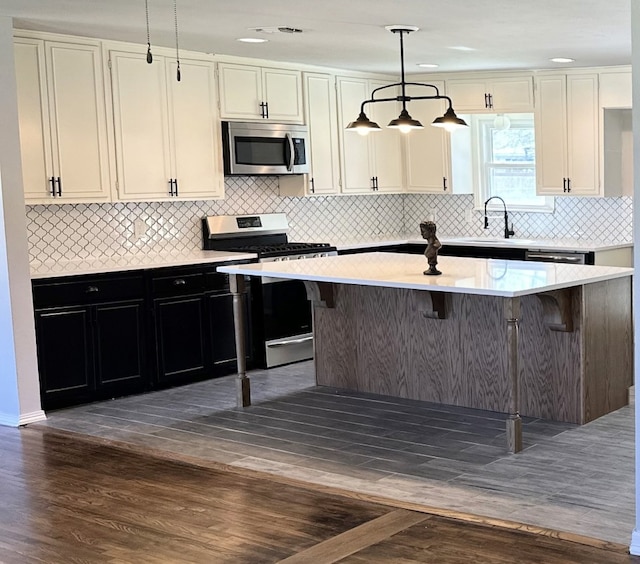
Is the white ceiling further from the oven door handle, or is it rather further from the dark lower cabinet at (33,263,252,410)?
the oven door handle

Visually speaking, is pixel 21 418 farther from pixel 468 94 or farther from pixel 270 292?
pixel 468 94

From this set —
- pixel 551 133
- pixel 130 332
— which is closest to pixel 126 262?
pixel 130 332

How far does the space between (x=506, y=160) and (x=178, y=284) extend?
11.6 ft

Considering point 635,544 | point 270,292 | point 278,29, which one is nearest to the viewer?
point 635,544

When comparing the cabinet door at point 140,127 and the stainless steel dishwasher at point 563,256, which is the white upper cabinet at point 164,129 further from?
the stainless steel dishwasher at point 563,256

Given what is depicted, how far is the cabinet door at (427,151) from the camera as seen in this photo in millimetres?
8469

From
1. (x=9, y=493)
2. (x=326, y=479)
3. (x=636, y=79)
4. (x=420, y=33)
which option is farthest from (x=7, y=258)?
(x=636, y=79)

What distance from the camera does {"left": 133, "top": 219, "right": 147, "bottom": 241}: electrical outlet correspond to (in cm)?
696

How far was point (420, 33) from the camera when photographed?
239 inches

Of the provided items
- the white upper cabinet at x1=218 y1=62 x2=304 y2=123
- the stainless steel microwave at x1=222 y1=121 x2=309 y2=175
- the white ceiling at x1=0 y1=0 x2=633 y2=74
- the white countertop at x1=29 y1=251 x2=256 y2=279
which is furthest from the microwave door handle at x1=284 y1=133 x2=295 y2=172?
the white countertop at x1=29 y1=251 x2=256 y2=279

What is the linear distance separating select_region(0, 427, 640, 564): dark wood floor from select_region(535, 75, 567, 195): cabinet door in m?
4.45

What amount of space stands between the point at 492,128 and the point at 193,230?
2999 millimetres

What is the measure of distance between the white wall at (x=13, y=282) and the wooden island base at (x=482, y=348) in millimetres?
1897

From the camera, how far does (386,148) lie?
860 cm
